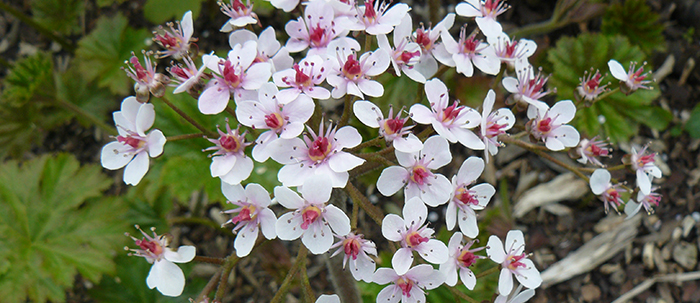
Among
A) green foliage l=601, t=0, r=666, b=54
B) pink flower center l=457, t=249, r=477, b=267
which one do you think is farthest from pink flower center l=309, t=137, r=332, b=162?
green foliage l=601, t=0, r=666, b=54

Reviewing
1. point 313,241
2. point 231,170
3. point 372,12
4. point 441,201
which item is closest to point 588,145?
point 441,201

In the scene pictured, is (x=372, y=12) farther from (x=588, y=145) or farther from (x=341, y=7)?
(x=588, y=145)

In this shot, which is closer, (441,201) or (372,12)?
(441,201)

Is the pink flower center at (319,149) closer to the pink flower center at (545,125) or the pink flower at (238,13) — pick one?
the pink flower at (238,13)

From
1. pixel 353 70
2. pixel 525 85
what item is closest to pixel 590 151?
pixel 525 85

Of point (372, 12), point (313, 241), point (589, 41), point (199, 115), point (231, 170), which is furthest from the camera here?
point (589, 41)
